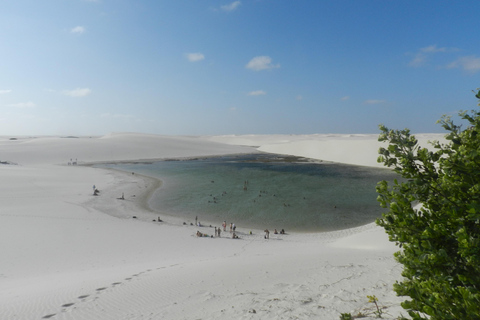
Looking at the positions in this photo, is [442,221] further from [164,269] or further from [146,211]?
[146,211]

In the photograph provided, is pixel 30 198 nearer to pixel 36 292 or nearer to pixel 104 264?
pixel 104 264

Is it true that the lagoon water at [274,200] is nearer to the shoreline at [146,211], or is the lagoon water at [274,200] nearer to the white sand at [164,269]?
the shoreline at [146,211]

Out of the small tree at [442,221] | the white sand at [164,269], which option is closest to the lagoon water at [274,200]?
the white sand at [164,269]

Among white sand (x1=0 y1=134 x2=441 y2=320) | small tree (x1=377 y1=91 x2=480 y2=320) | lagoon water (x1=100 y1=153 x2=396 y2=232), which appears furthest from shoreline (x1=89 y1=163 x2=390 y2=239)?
small tree (x1=377 y1=91 x2=480 y2=320)

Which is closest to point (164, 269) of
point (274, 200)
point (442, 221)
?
point (442, 221)

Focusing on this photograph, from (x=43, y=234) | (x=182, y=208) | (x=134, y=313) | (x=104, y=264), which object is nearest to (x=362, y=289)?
(x=134, y=313)

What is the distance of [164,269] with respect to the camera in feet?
30.8

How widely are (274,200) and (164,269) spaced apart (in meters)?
16.7

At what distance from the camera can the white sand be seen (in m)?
6.25

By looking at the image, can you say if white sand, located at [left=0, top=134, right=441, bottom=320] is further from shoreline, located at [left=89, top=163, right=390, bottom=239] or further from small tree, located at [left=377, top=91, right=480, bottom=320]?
small tree, located at [left=377, top=91, right=480, bottom=320]

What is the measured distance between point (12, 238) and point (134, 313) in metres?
10.6

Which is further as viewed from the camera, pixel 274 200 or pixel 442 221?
pixel 274 200

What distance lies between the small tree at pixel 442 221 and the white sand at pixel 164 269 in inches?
116

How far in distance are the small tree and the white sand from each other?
2.96 m
